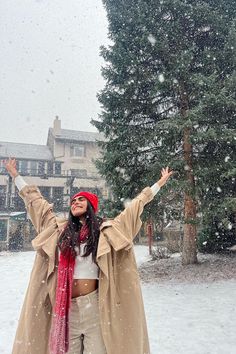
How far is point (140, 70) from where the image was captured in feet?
35.5

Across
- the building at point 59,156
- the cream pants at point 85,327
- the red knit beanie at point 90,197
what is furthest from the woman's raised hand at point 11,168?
the building at point 59,156

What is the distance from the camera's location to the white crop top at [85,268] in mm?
2643

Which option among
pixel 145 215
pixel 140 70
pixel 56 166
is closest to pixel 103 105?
pixel 140 70

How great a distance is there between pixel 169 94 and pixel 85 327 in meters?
9.73

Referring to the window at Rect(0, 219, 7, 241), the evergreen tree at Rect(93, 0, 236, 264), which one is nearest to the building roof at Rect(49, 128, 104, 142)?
the window at Rect(0, 219, 7, 241)

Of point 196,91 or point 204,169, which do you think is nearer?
point 204,169

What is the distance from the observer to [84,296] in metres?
2.60

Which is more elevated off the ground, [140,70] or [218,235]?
[140,70]

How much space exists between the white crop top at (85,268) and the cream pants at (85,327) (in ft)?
0.42

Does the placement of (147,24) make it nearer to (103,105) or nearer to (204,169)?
(103,105)

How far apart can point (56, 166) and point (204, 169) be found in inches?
1240

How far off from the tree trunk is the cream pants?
7424 millimetres

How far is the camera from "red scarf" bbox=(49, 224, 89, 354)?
2.49m

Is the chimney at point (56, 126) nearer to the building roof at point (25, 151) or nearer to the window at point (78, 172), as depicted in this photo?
the building roof at point (25, 151)
